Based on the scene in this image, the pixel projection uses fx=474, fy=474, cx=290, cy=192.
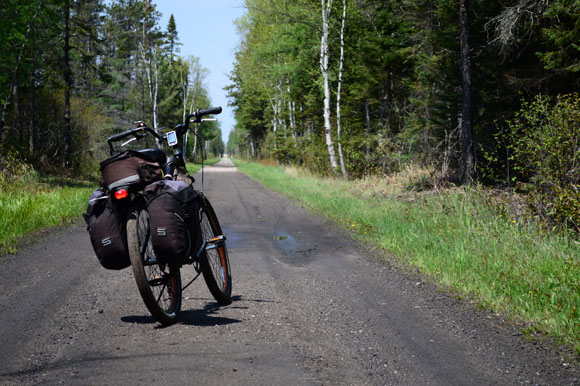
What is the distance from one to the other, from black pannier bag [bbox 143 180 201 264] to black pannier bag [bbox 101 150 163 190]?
98mm

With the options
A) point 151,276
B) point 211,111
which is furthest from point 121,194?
point 211,111

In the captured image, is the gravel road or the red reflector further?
the red reflector

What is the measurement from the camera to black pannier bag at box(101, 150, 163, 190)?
12.6ft

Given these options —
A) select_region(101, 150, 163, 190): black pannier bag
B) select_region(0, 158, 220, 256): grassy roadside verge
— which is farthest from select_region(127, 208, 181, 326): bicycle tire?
select_region(0, 158, 220, 256): grassy roadside verge

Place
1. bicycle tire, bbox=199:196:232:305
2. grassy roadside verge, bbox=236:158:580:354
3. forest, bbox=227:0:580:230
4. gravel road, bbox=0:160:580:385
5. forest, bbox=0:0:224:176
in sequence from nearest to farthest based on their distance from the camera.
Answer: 1. gravel road, bbox=0:160:580:385
2. grassy roadside verge, bbox=236:158:580:354
3. bicycle tire, bbox=199:196:232:305
4. forest, bbox=227:0:580:230
5. forest, bbox=0:0:224:176

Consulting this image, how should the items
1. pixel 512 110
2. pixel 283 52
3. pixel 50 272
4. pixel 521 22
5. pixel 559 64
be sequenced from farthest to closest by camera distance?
pixel 283 52 < pixel 512 110 < pixel 521 22 < pixel 559 64 < pixel 50 272

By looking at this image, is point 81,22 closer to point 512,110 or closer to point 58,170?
point 58,170

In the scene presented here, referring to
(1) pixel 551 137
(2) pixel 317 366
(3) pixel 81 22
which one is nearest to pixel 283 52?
(3) pixel 81 22

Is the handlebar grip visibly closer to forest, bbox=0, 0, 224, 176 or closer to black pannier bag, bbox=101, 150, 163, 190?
black pannier bag, bbox=101, 150, 163, 190

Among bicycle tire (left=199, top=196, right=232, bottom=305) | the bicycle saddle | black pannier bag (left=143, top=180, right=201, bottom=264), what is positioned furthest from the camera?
bicycle tire (left=199, top=196, right=232, bottom=305)

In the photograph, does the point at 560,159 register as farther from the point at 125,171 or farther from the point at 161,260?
the point at 125,171

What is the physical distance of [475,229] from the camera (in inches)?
309

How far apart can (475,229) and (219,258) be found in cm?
473

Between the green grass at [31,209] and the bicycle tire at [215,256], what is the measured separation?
172 inches
